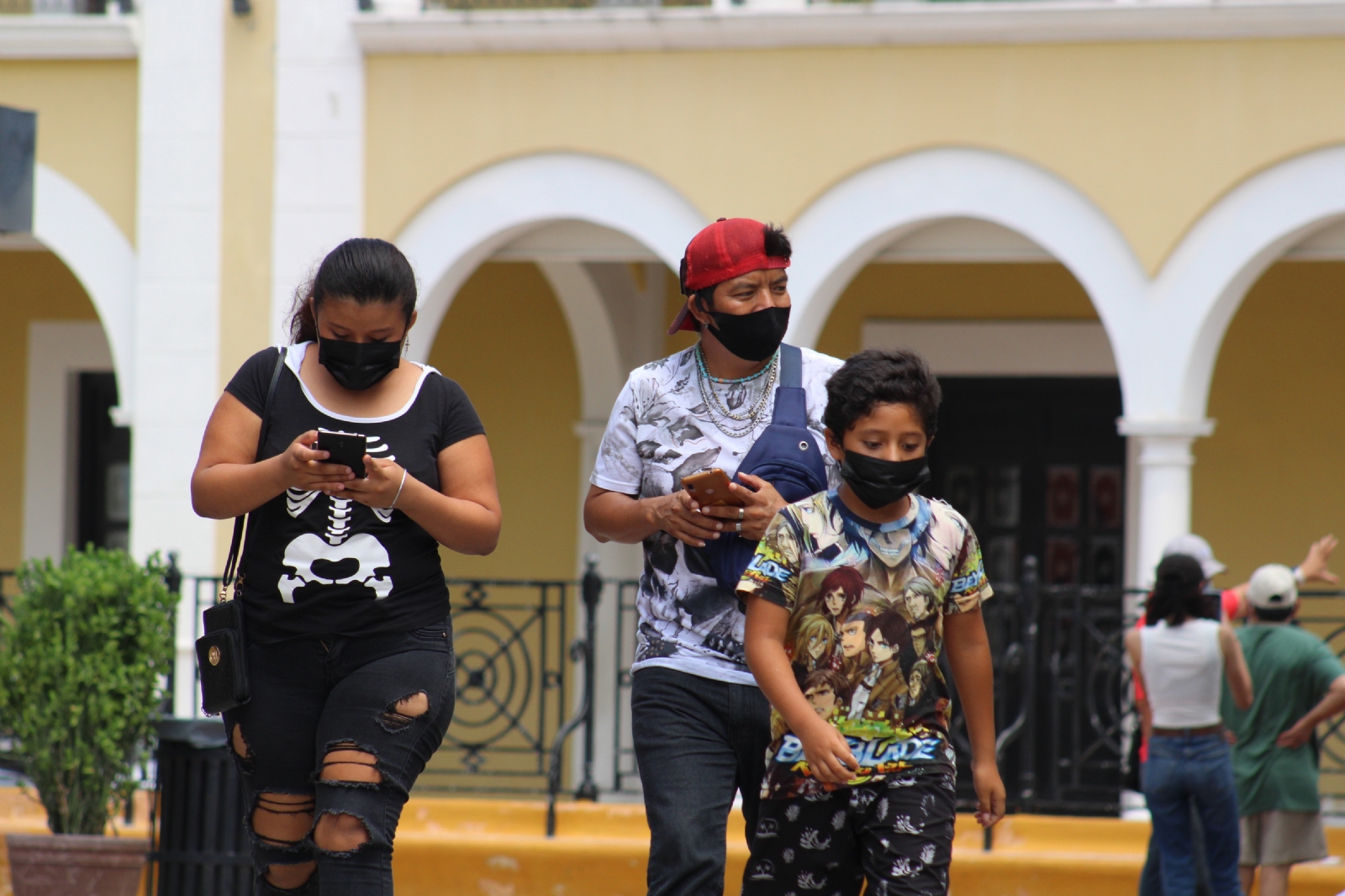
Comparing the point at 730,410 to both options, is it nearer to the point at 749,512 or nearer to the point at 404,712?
the point at 749,512

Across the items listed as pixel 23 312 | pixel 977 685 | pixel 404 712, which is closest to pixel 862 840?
pixel 977 685

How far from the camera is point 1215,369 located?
10.7 m

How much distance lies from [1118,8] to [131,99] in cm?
536

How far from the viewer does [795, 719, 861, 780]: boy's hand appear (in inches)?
122

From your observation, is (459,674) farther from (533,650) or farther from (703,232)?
(703,232)

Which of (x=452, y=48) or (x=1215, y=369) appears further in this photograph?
(x=1215, y=369)

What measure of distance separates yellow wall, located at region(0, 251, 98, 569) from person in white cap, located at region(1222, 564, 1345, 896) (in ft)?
26.6

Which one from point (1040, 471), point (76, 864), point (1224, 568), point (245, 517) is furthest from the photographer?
point (1040, 471)

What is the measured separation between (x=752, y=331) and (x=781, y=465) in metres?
0.29

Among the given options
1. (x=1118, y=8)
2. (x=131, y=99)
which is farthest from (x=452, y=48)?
(x=1118, y=8)

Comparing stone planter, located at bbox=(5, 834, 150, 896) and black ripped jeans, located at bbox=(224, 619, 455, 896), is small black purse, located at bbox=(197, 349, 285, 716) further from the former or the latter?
stone planter, located at bbox=(5, 834, 150, 896)

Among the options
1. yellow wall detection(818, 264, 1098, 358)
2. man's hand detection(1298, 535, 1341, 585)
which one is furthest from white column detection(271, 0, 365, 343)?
man's hand detection(1298, 535, 1341, 585)

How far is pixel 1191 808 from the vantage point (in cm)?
663

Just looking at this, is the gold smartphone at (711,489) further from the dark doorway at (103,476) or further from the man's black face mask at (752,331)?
the dark doorway at (103,476)
